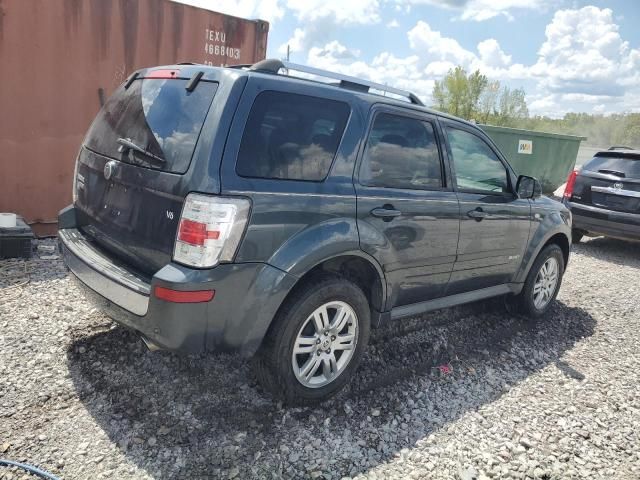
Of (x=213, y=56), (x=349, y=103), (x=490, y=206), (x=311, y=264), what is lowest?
(x=311, y=264)

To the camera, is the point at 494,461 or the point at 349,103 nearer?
the point at 494,461

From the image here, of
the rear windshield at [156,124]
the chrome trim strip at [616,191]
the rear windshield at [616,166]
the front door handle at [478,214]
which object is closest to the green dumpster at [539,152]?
the rear windshield at [616,166]

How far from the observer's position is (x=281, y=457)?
253 cm

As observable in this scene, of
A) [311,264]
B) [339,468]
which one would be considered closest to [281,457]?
[339,468]

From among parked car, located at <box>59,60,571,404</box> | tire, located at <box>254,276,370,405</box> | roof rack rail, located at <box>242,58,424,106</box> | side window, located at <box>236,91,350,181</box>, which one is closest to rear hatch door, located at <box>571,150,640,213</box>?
parked car, located at <box>59,60,571,404</box>

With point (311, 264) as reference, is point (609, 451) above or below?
below

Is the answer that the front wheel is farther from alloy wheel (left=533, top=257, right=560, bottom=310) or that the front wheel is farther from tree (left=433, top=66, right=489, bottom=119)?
tree (left=433, top=66, right=489, bottom=119)

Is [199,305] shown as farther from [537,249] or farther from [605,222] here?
[605,222]

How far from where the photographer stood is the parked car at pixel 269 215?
2.37 metres

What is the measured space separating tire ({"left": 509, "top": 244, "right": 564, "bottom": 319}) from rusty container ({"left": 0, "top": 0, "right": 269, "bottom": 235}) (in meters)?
4.97

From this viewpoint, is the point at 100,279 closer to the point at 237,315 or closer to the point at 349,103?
the point at 237,315

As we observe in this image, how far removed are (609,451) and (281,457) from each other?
191 cm

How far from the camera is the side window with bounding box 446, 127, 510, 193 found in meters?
3.66

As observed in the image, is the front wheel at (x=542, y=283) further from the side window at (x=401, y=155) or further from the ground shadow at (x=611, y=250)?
the ground shadow at (x=611, y=250)
